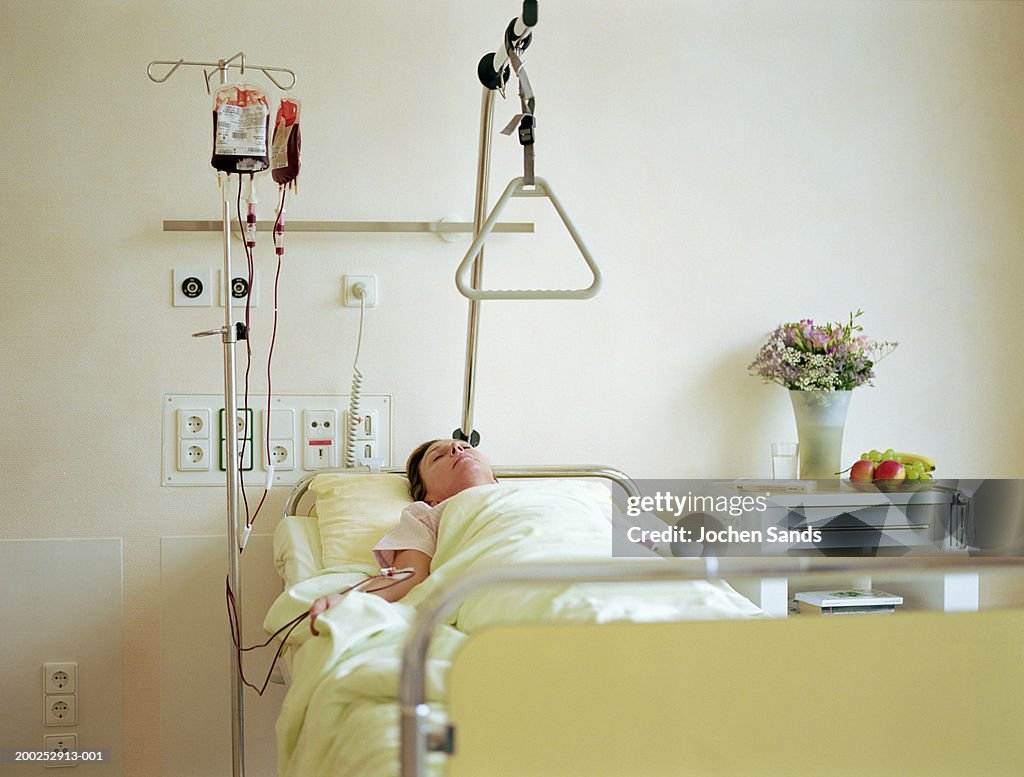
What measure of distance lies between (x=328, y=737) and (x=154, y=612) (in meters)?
1.37

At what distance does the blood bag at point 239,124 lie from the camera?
6.73 feet

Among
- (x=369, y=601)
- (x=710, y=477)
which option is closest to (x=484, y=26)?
(x=710, y=477)

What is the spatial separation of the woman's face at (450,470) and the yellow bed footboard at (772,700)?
1.25 m

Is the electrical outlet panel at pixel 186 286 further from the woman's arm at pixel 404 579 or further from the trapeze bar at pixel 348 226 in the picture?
the woman's arm at pixel 404 579

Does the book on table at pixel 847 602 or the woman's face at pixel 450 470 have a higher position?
the woman's face at pixel 450 470

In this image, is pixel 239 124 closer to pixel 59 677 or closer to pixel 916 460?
pixel 59 677

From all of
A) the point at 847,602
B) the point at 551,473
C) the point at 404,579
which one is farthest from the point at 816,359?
the point at 404,579

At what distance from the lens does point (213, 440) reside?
2.54 meters

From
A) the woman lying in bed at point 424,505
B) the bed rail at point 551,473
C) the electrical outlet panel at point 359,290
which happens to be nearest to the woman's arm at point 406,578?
the woman lying in bed at point 424,505

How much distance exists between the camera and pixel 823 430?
8.31 feet

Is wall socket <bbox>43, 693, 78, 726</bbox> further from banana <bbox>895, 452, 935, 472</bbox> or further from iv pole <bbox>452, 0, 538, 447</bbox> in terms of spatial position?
banana <bbox>895, 452, 935, 472</bbox>

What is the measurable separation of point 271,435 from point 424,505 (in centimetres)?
60

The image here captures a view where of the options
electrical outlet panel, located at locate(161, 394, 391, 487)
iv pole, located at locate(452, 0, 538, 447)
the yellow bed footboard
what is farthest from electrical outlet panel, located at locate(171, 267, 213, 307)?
the yellow bed footboard

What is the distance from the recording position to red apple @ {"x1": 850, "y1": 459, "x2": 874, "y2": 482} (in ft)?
8.04
